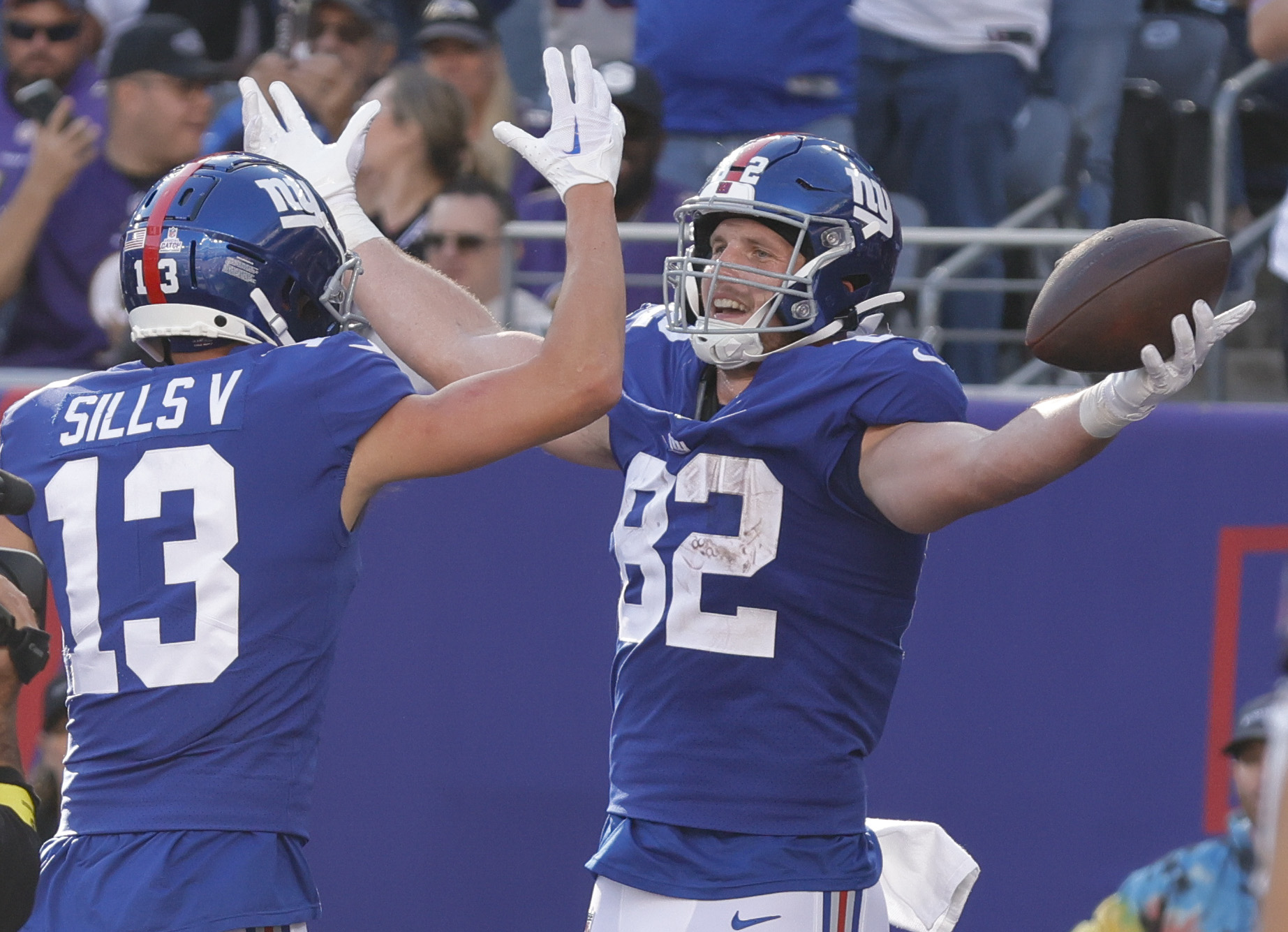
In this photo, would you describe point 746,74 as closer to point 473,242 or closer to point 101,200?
point 473,242

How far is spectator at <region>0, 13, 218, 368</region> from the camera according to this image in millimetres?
5340

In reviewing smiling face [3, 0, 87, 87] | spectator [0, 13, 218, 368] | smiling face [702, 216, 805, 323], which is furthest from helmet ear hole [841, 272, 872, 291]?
smiling face [3, 0, 87, 87]

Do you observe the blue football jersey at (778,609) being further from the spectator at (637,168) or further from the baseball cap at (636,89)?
the baseball cap at (636,89)

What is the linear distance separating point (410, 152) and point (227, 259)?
2.52 metres

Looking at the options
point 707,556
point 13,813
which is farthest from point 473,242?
point 13,813

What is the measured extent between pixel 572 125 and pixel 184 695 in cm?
108

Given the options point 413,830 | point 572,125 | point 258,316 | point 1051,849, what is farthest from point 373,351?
point 1051,849

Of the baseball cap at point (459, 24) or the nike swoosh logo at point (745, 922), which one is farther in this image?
the baseball cap at point (459, 24)

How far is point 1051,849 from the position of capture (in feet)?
14.1

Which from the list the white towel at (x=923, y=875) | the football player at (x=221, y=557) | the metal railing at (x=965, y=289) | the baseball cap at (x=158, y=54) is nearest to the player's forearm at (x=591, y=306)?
the football player at (x=221, y=557)

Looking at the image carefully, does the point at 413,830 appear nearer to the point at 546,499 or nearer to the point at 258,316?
the point at 546,499

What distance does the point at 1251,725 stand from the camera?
4.08m

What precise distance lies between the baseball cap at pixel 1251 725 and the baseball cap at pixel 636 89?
235cm

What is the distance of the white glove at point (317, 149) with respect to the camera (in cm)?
365
